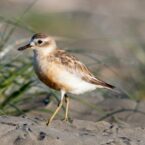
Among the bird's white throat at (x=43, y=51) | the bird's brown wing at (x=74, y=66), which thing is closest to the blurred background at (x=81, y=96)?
the bird's white throat at (x=43, y=51)

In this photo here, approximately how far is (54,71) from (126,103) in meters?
2.83

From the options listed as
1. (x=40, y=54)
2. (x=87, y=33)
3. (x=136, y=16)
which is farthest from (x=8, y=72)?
(x=136, y=16)

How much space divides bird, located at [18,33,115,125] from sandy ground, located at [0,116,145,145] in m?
0.26

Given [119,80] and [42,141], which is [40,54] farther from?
[119,80]

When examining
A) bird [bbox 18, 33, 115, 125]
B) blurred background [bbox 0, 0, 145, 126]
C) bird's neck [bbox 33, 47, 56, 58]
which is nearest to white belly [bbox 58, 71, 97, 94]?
bird [bbox 18, 33, 115, 125]

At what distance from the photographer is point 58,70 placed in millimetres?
9648

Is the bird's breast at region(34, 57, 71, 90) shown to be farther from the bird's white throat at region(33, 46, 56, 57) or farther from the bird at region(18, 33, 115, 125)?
the bird's white throat at region(33, 46, 56, 57)

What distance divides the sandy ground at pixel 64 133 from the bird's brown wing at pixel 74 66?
1.52 feet

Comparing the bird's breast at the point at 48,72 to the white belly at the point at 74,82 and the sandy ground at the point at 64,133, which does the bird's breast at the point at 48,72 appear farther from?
the sandy ground at the point at 64,133

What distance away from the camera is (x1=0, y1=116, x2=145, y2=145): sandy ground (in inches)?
351

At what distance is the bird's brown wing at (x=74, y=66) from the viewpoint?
9.76 m

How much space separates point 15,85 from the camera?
457 inches

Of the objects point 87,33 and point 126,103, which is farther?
point 87,33

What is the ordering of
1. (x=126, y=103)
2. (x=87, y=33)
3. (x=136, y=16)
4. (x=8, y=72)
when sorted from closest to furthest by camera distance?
(x=8, y=72) → (x=126, y=103) → (x=87, y=33) → (x=136, y=16)
